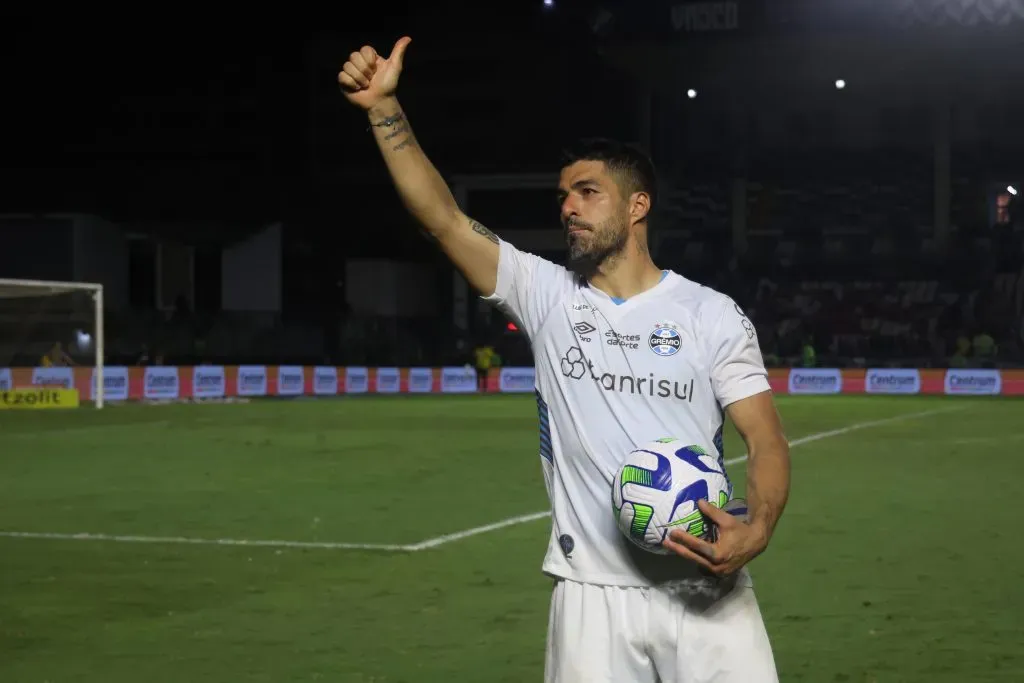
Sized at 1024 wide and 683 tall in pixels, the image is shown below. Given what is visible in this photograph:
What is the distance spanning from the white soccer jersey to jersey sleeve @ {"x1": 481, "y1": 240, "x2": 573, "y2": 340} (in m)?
0.06

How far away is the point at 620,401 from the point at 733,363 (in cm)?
31

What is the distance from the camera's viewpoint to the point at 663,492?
3648 mm

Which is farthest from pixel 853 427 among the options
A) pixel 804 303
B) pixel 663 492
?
pixel 804 303

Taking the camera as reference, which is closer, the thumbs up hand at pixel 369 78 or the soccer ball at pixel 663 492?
the soccer ball at pixel 663 492

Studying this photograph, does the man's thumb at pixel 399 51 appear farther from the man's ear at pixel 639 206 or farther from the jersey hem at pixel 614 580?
the jersey hem at pixel 614 580

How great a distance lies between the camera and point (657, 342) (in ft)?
12.7

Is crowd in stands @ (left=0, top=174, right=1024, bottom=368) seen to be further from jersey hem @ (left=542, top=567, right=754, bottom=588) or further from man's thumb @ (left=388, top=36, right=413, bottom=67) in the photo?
jersey hem @ (left=542, top=567, right=754, bottom=588)

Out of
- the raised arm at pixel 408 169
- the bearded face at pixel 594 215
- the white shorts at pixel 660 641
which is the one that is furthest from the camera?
the raised arm at pixel 408 169

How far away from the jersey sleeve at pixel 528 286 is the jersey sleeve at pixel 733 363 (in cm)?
49

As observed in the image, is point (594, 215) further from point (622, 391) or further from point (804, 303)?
point (804, 303)

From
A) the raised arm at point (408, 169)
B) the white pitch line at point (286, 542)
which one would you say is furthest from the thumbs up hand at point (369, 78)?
the white pitch line at point (286, 542)

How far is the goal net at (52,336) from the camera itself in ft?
100

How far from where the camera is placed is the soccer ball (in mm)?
3666

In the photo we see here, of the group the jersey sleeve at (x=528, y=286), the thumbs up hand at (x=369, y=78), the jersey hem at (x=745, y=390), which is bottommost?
the jersey hem at (x=745, y=390)
